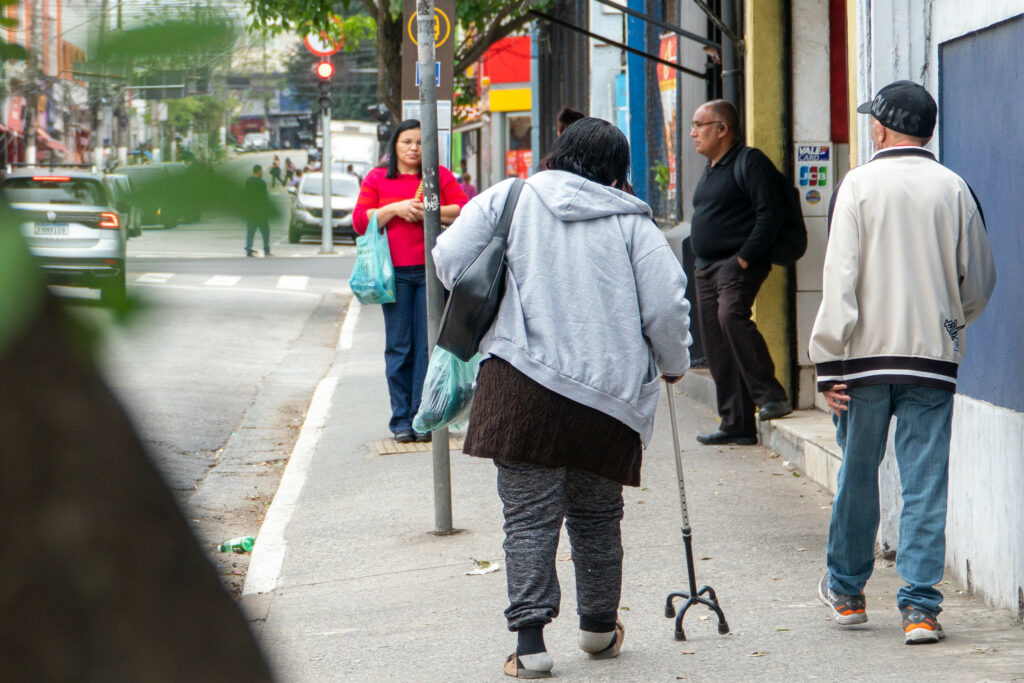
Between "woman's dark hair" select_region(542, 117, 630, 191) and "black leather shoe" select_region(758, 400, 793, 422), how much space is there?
135 inches

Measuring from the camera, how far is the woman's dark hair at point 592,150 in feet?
13.1

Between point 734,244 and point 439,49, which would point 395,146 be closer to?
point 439,49

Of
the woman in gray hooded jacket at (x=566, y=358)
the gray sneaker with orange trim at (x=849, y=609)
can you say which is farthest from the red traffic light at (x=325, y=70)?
the gray sneaker with orange trim at (x=849, y=609)

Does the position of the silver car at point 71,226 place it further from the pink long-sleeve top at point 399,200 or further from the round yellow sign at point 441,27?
the round yellow sign at point 441,27

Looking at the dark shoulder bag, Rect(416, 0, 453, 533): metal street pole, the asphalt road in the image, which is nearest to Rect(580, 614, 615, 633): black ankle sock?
the dark shoulder bag

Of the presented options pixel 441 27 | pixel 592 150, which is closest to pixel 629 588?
pixel 592 150

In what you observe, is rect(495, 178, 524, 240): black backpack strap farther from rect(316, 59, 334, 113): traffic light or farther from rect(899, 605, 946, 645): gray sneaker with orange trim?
rect(316, 59, 334, 113): traffic light

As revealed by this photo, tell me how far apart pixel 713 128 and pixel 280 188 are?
6476 millimetres

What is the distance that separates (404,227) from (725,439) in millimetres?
2100

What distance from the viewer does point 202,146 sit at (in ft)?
2.23

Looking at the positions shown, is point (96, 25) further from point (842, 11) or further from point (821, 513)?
point (842, 11)

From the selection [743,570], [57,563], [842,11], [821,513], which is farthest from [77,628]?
[842,11]

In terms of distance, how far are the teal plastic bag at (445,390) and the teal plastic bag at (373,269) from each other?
A: 2.74m

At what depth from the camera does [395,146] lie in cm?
707
